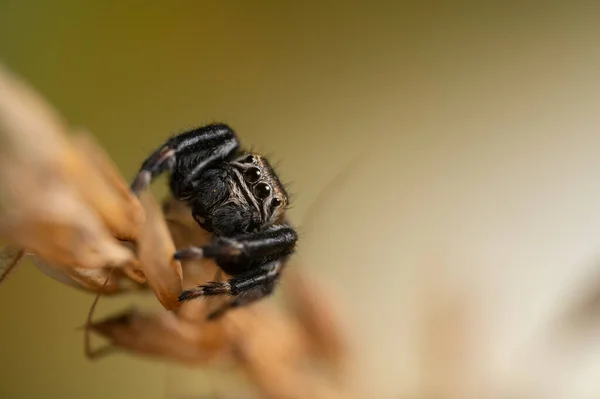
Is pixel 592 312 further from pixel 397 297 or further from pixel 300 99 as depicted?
pixel 300 99

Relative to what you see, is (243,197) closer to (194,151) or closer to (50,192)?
(194,151)

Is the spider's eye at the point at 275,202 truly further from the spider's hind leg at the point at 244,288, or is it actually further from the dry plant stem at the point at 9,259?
the dry plant stem at the point at 9,259

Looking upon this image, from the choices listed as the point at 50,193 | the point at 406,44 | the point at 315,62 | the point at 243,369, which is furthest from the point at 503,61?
the point at 50,193

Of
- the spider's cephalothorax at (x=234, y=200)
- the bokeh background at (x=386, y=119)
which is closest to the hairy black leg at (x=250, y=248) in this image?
the spider's cephalothorax at (x=234, y=200)

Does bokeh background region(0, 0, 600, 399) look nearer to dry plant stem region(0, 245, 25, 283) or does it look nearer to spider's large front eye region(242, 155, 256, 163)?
spider's large front eye region(242, 155, 256, 163)

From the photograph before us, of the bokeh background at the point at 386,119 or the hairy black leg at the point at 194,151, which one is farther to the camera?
the bokeh background at the point at 386,119

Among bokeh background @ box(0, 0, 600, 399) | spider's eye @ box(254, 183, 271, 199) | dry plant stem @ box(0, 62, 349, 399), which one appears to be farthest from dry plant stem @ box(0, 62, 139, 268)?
bokeh background @ box(0, 0, 600, 399)

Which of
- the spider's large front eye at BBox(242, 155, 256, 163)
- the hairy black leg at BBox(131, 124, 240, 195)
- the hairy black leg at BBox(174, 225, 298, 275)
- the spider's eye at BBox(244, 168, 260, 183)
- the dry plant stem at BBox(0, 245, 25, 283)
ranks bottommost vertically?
the hairy black leg at BBox(174, 225, 298, 275)

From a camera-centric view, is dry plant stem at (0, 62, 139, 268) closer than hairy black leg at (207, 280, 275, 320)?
Yes
